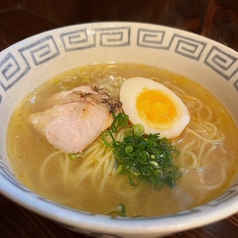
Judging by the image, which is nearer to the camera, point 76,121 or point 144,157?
Result: point 144,157

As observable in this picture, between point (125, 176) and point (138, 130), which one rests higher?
point (138, 130)

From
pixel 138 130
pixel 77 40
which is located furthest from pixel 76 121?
pixel 77 40

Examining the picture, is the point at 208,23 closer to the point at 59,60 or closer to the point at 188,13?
the point at 188,13

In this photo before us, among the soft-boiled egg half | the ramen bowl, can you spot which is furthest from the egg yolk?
the ramen bowl

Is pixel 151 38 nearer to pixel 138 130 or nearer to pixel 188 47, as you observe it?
pixel 188 47

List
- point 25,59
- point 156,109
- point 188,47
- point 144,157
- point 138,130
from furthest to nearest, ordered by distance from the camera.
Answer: point 188,47
point 25,59
point 156,109
point 138,130
point 144,157

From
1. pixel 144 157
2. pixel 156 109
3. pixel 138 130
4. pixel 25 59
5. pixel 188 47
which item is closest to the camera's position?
pixel 144 157

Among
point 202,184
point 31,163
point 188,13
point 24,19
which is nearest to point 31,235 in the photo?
point 31,163

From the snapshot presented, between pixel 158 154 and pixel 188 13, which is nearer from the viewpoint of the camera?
pixel 158 154
